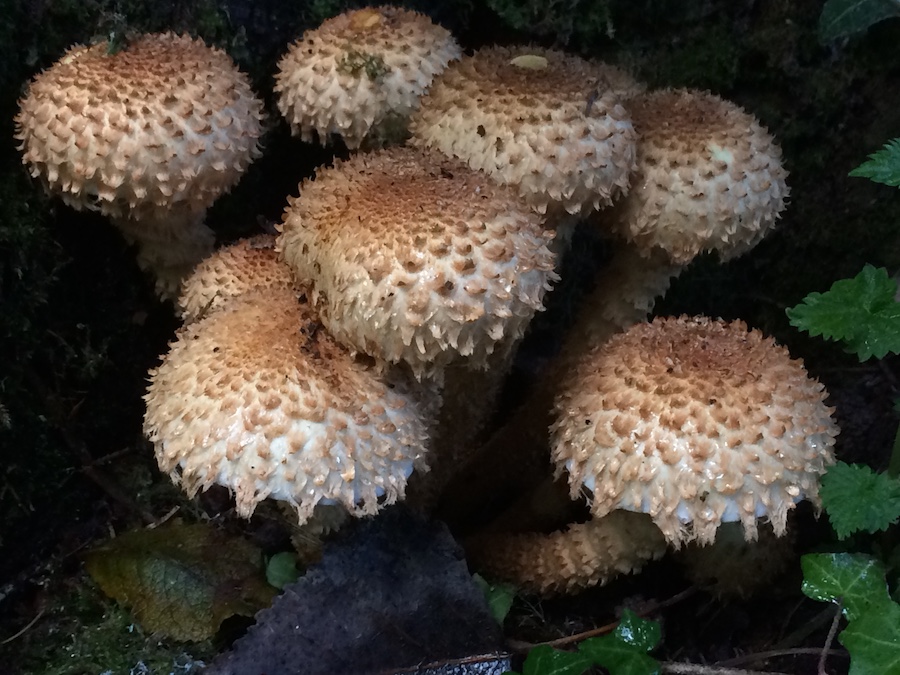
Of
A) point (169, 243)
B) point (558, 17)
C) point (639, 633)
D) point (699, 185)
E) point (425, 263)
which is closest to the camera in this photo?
point (425, 263)

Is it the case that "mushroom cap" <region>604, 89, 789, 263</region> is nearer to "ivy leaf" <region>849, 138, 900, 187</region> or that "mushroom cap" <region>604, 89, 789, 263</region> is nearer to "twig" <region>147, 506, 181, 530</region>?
"ivy leaf" <region>849, 138, 900, 187</region>

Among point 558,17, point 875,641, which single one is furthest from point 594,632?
point 558,17

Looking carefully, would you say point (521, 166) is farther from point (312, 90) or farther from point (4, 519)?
point (4, 519)

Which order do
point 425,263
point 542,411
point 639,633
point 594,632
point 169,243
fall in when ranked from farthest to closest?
point 542,411, point 169,243, point 594,632, point 639,633, point 425,263

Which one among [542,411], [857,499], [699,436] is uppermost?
[699,436]

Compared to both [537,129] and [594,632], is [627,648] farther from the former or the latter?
[537,129]

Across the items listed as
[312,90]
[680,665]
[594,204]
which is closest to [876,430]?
[680,665]
